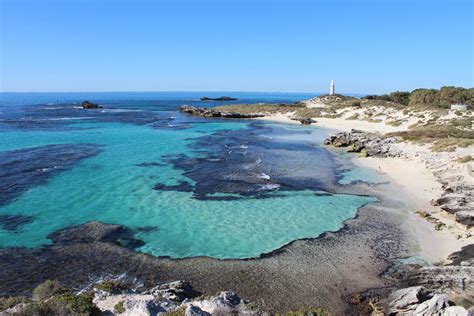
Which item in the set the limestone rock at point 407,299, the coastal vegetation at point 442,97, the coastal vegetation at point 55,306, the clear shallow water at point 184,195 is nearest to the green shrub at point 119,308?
the coastal vegetation at point 55,306

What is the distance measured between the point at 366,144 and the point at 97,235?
1469 inches

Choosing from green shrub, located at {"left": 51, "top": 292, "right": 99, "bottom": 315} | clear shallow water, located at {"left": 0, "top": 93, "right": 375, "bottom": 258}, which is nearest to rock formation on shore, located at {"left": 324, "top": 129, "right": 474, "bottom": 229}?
clear shallow water, located at {"left": 0, "top": 93, "right": 375, "bottom": 258}

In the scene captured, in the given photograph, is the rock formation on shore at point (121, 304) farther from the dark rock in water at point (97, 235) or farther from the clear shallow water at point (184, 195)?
the dark rock in water at point (97, 235)

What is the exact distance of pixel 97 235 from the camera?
1984 centimetres

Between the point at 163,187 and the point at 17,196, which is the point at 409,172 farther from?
the point at 17,196

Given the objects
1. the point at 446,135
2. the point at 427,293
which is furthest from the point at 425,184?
the point at 446,135

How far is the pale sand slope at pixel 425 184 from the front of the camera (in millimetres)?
18578

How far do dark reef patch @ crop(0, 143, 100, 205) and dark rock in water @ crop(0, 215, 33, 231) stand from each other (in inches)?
128

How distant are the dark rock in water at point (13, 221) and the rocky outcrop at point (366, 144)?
115ft

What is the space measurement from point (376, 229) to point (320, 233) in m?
3.47

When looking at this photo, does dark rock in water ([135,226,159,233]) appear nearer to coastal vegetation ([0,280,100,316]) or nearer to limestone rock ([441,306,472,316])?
coastal vegetation ([0,280,100,316])

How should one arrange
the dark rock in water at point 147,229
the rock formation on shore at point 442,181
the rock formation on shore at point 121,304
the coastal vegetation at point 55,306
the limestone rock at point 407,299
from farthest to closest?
the rock formation on shore at point 442,181 → the dark rock in water at point 147,229 → the limestone rock at point 407,299 → the rock formation on shore at point 121,304 → the coastal vegetation at point 55,306

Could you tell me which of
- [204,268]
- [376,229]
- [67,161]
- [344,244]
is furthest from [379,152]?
[67,161]

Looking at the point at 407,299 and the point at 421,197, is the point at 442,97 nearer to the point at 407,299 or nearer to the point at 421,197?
the point at 421,197
